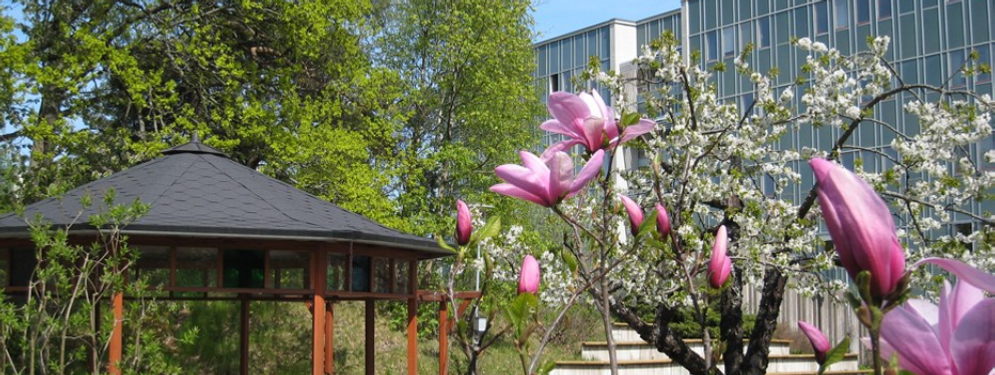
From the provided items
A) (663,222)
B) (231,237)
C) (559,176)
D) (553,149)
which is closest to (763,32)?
(231,237)

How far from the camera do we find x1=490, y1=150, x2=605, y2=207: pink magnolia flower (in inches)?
71.1

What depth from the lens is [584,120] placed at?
78.0 inches

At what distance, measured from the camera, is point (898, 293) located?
0.95 meters

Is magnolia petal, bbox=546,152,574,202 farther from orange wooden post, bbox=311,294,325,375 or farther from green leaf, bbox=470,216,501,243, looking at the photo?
orange wooden post, bbox=311,294,325,375

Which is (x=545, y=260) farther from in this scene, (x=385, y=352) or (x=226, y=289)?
(x=385, y=352)

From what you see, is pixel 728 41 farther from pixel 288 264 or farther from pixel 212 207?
pixel 212 207

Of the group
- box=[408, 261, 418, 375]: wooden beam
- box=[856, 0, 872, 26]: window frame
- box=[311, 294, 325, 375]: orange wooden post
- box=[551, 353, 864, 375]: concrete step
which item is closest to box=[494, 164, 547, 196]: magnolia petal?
box=[311, 294, 325, 375]: orange wooden post

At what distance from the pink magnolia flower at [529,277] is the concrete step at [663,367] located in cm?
1277

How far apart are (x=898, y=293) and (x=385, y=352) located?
15.5 metres

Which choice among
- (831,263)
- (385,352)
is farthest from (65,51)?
(831,263)

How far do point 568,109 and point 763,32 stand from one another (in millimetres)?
33308

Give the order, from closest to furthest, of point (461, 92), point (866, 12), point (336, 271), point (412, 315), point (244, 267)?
point (244, 267)
point (336, 271)
point (412, 315)
point (461, 92)
point (866, 12)

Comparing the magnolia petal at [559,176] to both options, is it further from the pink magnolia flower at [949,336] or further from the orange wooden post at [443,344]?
the orange wooden post at [443,344]

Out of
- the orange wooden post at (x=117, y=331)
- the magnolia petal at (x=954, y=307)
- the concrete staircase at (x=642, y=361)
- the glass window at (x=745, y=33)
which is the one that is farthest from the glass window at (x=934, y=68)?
the magnolia petal at (x=954, y=307)
